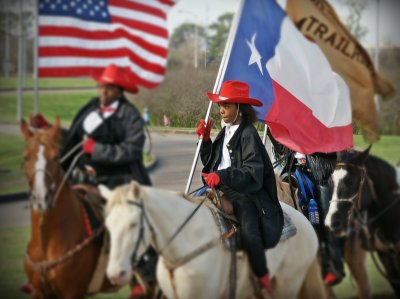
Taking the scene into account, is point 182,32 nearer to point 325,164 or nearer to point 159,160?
point 159,160

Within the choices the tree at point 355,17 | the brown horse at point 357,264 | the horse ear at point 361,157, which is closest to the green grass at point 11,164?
the horse ear at point 361,157

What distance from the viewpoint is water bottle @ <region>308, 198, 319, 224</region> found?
884 cm

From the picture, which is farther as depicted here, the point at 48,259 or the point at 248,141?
the point at 248,141

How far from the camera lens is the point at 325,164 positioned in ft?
29.5

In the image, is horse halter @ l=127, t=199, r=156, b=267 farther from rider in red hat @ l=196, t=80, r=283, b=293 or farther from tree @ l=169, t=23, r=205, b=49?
tree @ l=169, t=23, r=205, b=49

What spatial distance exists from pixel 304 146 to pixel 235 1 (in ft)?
5.48

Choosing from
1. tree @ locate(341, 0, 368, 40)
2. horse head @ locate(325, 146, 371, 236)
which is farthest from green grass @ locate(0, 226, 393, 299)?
tree @ locate(341, 0, 368, 40)

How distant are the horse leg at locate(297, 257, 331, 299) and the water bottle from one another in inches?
45.5

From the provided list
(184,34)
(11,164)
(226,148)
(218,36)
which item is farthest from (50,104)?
(218,36)

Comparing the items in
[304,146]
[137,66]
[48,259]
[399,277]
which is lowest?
[399,277]

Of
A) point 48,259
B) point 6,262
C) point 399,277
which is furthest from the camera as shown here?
point 399,277

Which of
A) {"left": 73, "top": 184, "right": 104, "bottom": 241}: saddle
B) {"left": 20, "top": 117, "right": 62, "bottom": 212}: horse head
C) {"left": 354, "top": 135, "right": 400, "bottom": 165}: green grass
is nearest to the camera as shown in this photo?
{"left": 20, "top": 117, "right": 62, "bottom": 212}: horse head

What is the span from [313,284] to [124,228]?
8.79 feet

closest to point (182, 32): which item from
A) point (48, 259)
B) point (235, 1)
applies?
point (235, 1)
